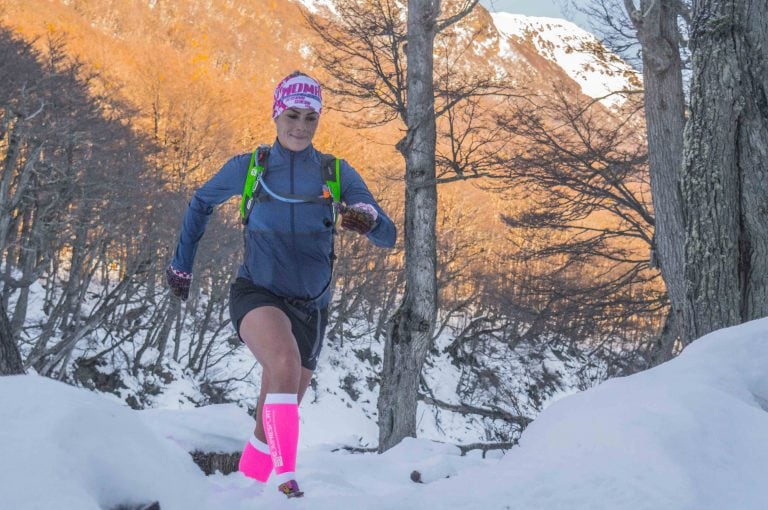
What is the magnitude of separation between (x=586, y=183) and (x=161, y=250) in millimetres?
15038

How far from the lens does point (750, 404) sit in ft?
7.88

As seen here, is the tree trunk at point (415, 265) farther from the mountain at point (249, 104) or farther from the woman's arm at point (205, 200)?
the woman's arm at point (205, 200)

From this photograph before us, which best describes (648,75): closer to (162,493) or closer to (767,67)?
(767,67)

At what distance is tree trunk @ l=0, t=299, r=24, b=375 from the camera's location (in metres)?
4.38

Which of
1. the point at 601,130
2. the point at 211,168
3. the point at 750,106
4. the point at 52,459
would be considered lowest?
the point at 52,459

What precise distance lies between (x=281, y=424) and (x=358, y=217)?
1009 millimetres

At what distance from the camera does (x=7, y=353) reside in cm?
440

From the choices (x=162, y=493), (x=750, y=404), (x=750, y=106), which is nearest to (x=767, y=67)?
(x=750, y=106)

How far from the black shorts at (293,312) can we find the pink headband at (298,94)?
92 centimetres

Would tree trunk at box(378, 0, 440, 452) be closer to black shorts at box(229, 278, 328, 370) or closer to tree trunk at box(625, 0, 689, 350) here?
tree trunk at box(625, 0, 689, 350)

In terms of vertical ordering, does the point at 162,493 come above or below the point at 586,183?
below

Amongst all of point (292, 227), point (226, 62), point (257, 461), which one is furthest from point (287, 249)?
point (226, 62)

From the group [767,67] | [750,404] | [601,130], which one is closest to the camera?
[750,404]

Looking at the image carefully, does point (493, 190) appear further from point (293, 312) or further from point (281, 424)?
point (281, 424)
